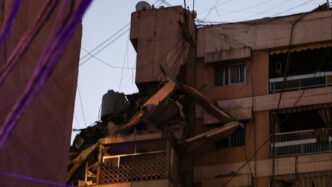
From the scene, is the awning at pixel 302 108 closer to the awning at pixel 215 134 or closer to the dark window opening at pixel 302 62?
the awning at pixel 215 134

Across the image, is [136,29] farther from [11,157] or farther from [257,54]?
[11,157]

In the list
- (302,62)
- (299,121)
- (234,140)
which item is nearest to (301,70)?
(302,62)

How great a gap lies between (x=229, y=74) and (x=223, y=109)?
2.14m

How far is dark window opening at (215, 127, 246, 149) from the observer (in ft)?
97.9

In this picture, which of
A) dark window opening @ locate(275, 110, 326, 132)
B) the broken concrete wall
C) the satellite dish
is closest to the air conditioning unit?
dark window opening @ locate(275, 110, 326, 132)

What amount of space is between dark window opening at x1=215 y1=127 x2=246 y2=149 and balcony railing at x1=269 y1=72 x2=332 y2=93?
2.18 m

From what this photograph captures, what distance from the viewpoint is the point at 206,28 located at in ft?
107

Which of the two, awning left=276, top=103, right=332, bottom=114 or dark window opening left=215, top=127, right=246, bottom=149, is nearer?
awning left=276, top=103, right=332, bottom=114

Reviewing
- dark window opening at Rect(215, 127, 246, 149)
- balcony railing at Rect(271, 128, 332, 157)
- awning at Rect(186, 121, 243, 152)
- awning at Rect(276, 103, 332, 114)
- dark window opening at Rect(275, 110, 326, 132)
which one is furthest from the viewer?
dark window opening at Rect(275, 110, 326, 132)

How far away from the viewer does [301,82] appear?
30.2 metres

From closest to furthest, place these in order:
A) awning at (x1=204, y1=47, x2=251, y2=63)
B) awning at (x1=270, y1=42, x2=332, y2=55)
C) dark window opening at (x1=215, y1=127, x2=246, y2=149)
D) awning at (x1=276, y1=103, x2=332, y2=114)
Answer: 1. awning at (x1=276, y1=103, x2=332, y2=114)
2. dark window opening at (x1=215, y1=127, x2=246, y2=149)
3. awning at (x1=270, y1=42, x2=332, y2=55)
4. awning at (x1=204, y1=47, x2=251, y2=63)

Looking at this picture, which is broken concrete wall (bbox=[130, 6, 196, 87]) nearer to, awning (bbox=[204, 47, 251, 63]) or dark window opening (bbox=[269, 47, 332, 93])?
awning (bbox=[204, 47, 251, 63])

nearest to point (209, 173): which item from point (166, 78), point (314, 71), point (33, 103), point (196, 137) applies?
point (196, 137)

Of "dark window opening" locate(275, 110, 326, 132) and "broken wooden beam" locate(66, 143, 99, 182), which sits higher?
"dark window opening" locate(275, 110, 326, 132)
